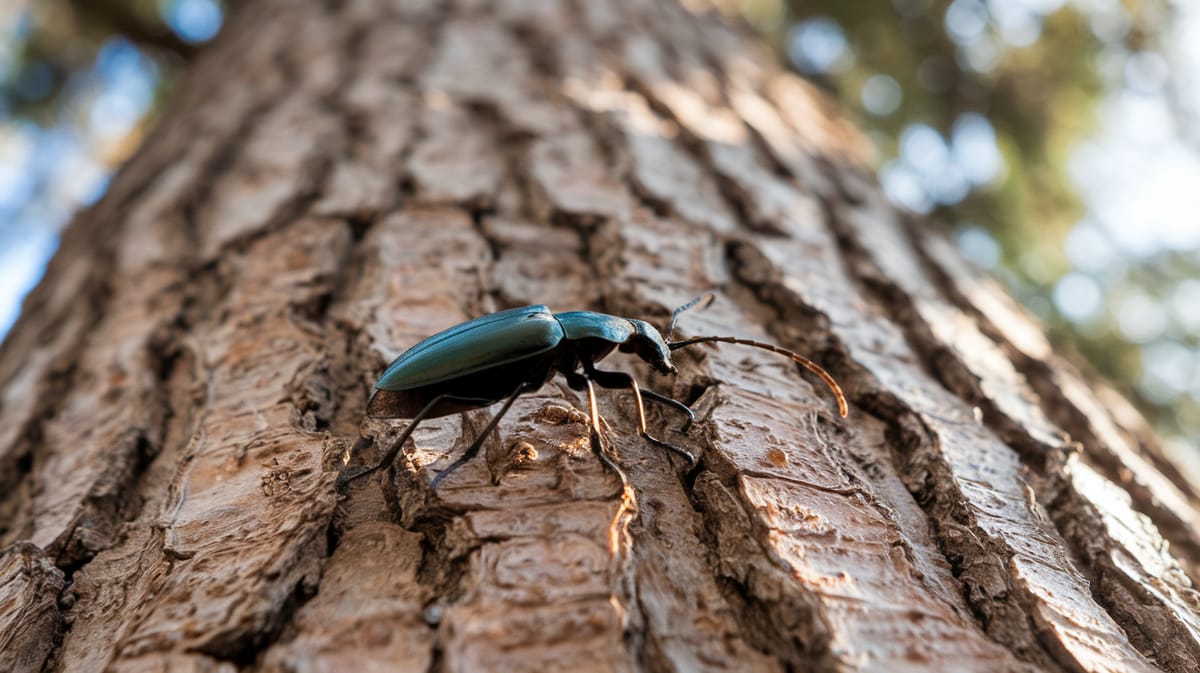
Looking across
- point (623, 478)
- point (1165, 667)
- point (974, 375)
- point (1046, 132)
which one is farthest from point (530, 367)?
point (1046, 132)

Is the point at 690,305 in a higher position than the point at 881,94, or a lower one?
higher

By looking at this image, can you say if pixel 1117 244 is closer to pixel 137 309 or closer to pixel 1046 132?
pixel 1046 132

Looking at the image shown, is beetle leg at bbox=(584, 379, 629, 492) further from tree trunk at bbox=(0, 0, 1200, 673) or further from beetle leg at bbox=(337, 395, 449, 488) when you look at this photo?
beetle leg at bbox=(337, 395, 449, 488)

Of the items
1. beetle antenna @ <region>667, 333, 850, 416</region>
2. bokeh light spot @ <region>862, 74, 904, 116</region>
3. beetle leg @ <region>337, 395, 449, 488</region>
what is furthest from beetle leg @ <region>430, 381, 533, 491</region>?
bokeh light spot @ <region>862, 74, 904, 116</region>

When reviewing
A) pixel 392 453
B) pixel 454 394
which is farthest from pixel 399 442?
pixel 454 394

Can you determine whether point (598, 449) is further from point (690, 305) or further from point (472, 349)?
point (690, 305)

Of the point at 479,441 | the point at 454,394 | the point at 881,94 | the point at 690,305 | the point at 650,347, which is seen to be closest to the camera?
the point at 479,441

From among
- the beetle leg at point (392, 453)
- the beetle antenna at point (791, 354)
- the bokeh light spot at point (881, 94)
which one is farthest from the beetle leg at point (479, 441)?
the bokeh light spot at point (881, 94)
